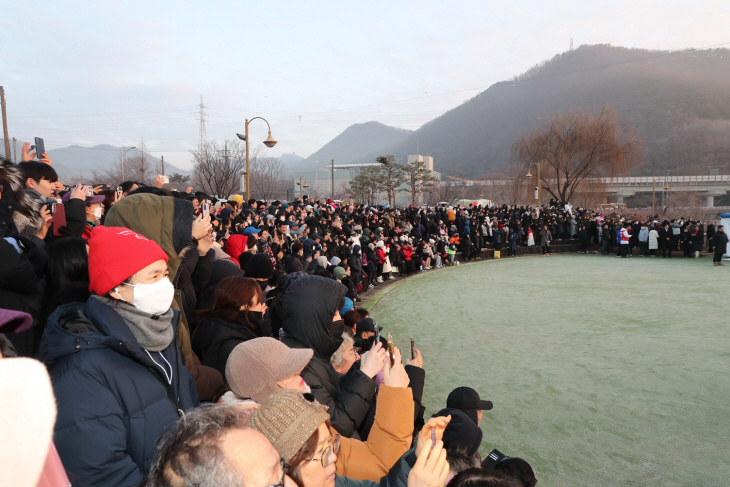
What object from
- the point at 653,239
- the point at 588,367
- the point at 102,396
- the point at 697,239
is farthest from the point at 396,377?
the point at 697,239

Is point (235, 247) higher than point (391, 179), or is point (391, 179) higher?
point (391, 179)

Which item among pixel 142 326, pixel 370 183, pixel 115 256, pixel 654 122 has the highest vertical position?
pixel 654 122

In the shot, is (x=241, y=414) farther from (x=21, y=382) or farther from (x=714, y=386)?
(x=714, y=386)

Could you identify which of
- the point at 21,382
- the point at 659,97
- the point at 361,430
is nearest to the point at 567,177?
the point at 361,430

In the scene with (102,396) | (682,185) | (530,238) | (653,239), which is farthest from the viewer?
(682,185)

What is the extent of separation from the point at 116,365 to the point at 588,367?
726 cm

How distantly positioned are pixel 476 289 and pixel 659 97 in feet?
617

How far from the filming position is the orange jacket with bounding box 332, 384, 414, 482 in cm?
212

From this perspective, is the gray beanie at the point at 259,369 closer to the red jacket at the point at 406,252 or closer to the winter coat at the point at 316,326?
the winter coat at the point at 316,326

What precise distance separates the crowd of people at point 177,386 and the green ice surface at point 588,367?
2.19 metres

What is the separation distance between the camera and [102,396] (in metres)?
1.69

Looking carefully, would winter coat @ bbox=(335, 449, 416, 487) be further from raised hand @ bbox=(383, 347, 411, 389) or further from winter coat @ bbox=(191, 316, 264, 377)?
winter coat @ bbox=(191, 316, 264, 377)

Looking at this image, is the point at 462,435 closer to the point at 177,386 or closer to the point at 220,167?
the point at 177,386

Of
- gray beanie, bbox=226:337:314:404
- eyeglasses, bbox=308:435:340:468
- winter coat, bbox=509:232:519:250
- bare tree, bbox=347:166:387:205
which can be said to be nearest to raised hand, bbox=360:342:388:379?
gray beanie, bbox=226:337:314:404
